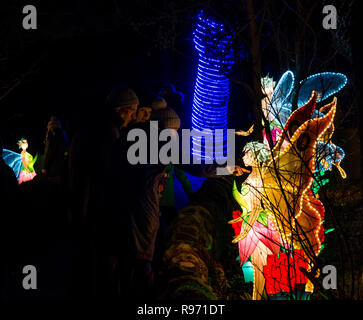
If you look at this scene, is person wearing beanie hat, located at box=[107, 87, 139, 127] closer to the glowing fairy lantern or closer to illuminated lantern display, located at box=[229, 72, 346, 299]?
illuminated lantern display, located at box=[229, 72, 346, 299]

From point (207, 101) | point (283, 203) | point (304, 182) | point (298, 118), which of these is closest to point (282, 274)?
point (283, 203)

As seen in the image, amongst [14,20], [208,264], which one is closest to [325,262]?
[208,264]

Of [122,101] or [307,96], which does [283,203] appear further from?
[122,101]

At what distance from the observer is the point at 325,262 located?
721 centimetres

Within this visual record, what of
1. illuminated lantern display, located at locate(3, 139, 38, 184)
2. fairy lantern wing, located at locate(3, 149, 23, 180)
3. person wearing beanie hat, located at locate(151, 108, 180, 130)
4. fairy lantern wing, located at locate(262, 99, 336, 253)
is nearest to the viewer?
fairy lantern wing, located at locate(262, 99, 336, 253)

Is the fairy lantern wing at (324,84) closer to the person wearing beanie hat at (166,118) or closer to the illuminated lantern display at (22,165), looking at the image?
the person wearing beanie hat at (166,118)

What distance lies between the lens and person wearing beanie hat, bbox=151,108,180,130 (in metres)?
6.91

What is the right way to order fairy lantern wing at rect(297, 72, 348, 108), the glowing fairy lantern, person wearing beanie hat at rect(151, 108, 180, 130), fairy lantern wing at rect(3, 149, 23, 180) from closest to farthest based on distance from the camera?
1. fairy lantern wing at rect(297, 72, 348, 108)
2. person wearing beanie hat at rect(151, 108, 180, 130)
3. the glowing fairy lantern
4. fairy lantern wing at rect(3, 149, 23, 180)

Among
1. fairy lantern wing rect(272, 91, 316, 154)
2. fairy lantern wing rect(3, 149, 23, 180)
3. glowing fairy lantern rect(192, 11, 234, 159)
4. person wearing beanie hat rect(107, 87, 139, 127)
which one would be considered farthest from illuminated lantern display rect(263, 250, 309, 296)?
fairy lantern wing rect(3, 149, 23, 180)

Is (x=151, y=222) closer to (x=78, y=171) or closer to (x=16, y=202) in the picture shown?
(x=78, y=171)

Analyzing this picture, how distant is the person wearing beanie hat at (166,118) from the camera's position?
22.7 feet

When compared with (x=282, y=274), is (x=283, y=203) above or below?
above

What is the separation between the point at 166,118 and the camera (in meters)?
7.39

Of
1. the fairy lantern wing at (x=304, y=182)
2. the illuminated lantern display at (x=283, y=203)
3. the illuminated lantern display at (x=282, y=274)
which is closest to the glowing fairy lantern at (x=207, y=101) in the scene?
the illuminated lantern display at (x=283, y=203)
